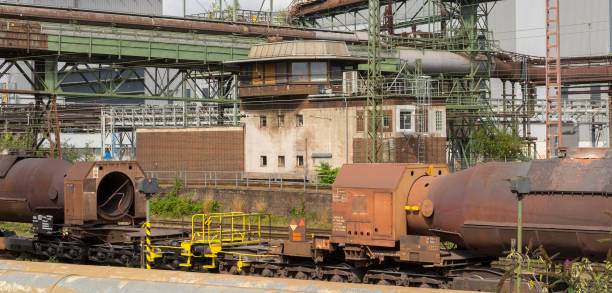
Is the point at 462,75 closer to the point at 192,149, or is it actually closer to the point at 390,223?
the point at 192,149

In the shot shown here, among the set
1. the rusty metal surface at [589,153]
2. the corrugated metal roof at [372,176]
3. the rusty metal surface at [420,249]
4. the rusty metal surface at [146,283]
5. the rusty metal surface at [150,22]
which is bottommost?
the rusty metal surface at [420,249]

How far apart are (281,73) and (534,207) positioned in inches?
1255

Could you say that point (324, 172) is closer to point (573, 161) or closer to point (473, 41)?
point (473, 41)

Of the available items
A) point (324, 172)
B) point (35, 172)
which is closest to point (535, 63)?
point (324, 172)

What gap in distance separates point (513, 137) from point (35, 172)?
37.1m

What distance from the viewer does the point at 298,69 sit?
44.1 meters

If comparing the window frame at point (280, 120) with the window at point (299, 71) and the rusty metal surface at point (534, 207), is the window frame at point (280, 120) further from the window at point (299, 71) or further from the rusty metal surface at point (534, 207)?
the rusty metal surface at point (534, 207)

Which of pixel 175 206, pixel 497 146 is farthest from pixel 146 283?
pixel 497 146

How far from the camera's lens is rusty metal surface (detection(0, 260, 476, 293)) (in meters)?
9.22

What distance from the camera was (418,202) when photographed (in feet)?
52.8

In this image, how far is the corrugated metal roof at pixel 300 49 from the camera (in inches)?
1742

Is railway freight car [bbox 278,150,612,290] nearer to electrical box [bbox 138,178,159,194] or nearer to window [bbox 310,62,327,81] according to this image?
electrical box [bbox 138,178,159,194]

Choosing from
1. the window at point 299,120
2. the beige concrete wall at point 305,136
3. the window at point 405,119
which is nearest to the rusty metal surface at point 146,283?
the beige concrete wall at point 305,136

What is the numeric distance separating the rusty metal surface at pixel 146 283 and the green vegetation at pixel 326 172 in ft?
89.4
